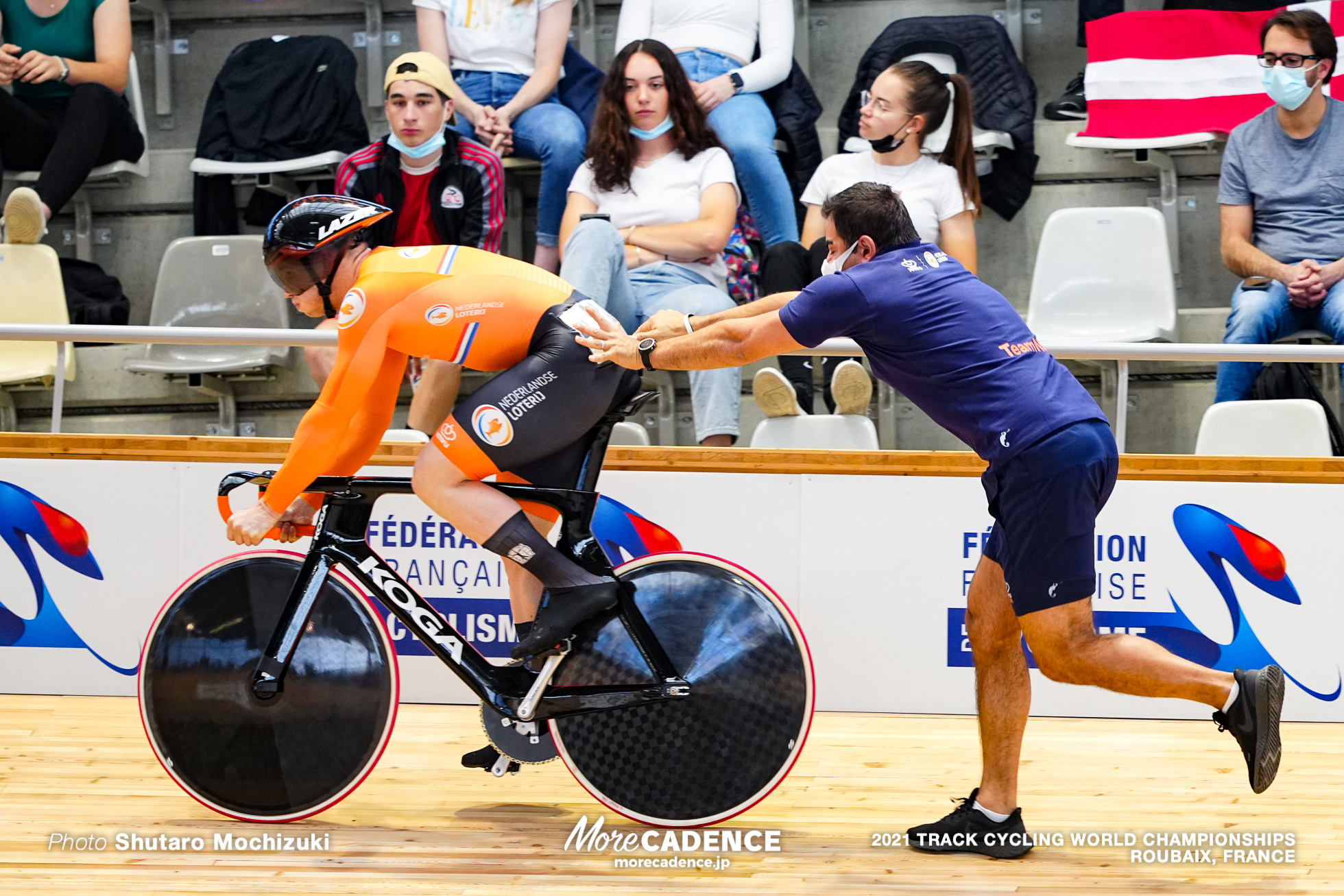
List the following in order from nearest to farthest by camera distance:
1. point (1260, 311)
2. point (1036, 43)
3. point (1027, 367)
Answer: point (1027, 367) < point (1260, 311) < point (1036, 43)

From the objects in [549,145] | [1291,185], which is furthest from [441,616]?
[1291,185]

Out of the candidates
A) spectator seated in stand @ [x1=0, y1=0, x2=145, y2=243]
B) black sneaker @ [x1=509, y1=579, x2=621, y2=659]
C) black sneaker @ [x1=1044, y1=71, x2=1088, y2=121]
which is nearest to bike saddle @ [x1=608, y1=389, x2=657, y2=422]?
black sneaker @ [x1=509, y1=579, x2=621, y2=659]

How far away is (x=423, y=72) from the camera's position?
6.04m

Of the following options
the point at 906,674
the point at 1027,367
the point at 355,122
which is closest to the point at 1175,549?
the point at 906,674

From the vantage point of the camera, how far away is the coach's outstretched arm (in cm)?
319

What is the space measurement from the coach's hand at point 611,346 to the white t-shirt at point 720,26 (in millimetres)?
3714

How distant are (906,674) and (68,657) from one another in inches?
127

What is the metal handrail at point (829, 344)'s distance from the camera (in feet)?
15.5

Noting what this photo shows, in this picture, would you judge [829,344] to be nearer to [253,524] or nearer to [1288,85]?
[253,524]

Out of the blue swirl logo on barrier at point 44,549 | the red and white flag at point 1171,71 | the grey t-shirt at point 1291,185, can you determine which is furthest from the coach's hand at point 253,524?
the red and white flag at point 1171,71

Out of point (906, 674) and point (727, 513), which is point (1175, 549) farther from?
point (727, 513)

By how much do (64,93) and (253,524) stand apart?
469cm

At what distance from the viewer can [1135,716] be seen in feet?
16.4

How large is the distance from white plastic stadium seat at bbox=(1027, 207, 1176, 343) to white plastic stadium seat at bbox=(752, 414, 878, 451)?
143cm
